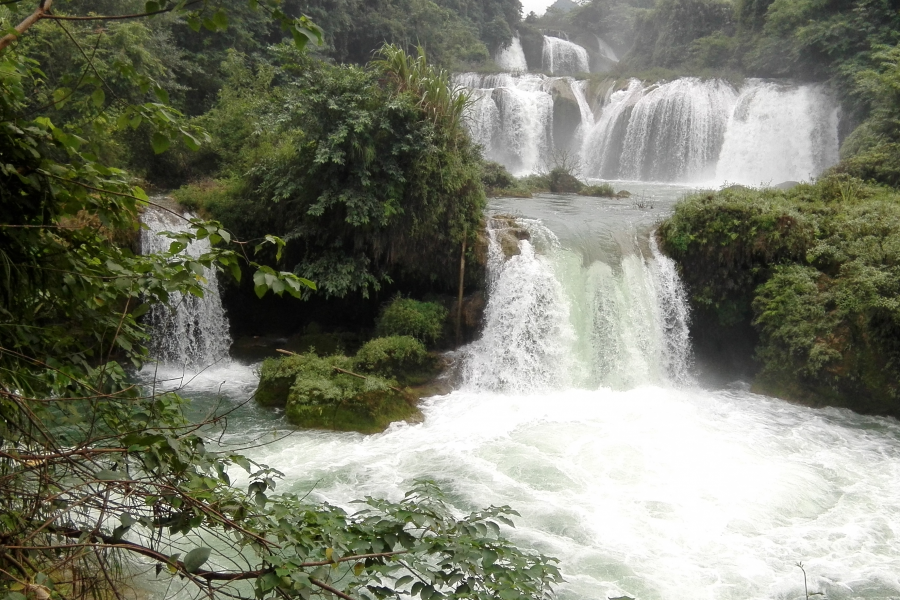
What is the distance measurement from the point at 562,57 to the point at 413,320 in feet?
107

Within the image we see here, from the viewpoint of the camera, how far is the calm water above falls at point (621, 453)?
5.91m

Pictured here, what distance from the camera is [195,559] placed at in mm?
1781

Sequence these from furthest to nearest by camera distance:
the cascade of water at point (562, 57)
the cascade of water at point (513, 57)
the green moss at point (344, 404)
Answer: the cascade of water at point (562, 57)
the cascade of water at point (513, 57)
the green moss at point (344, 404)

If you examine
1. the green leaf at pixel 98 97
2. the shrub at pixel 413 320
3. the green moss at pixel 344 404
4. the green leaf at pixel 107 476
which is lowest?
the green moss at pixel 344 404

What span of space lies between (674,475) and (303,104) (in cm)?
813

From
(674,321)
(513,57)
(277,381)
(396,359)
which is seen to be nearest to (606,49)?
(513,57)

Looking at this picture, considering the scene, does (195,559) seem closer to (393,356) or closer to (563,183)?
(393,356)

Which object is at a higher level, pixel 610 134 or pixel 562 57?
pixel 562 57

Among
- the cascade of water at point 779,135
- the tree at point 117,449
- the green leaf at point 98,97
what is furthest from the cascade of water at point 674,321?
the cascade of water at point 779,135

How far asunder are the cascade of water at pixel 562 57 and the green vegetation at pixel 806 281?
92.6 feet

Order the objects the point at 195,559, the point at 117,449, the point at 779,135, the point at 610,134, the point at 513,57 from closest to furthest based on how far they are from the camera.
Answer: the point at 195,559 → the point at 117,449 → the point at 779,135 → the point at 610,134 → the point at 513,57

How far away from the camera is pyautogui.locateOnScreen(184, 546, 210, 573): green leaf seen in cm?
176

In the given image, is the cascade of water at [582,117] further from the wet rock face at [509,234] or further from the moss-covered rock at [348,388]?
the moss-covered rock at [348,388]

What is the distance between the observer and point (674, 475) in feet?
24.7
